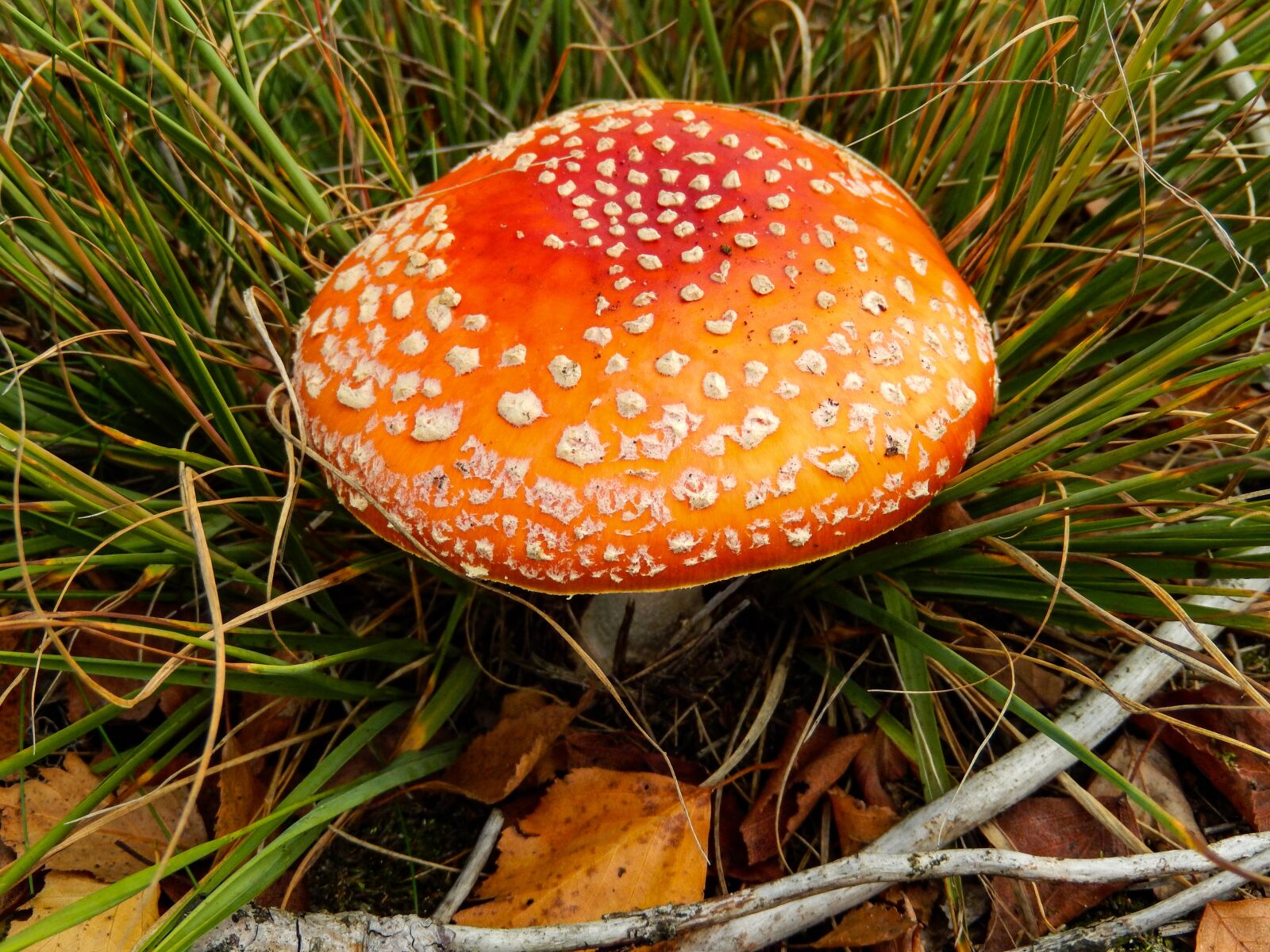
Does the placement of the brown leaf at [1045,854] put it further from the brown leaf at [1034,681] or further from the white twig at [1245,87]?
the white twig at [1245,87]

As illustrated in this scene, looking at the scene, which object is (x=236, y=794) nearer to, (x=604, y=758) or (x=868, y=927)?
(x=604, y=758)

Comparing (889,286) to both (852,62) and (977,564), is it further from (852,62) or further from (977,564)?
(852,62)

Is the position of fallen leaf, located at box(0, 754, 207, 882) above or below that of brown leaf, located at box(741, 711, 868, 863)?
above

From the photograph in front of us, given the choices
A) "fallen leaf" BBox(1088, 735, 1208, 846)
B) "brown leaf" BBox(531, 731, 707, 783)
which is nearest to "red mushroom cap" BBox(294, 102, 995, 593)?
"brown leaf" BBox(531, 731, 707, 783)

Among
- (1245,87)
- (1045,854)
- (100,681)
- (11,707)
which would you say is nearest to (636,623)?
(1045,854)

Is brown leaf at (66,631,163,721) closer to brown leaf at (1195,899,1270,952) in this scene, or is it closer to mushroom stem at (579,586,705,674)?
mushroom stem at (579,586,705,674)

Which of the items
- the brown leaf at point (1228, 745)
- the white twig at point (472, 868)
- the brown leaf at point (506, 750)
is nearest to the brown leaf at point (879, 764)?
the brown leaf at point (1228, 745)

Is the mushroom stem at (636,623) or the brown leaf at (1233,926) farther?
the mushroom stem at (636,623)
